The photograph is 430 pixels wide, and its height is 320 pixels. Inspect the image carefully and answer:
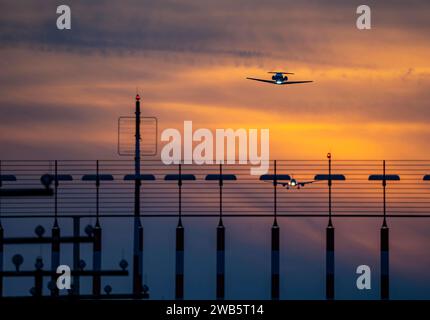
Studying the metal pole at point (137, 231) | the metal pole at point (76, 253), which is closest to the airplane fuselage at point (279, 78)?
the metal pole at point (137, 231)

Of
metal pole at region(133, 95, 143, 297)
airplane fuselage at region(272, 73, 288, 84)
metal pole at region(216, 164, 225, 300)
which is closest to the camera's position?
metal pole at region(133, 95, 143, 297)

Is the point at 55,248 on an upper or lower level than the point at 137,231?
lower

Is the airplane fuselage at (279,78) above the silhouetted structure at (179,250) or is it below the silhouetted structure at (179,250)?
above

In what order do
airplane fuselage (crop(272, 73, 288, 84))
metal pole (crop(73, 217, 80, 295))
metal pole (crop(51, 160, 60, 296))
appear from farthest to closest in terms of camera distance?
airplane fuselage (crop(272, 73, 288, 84)) < metal pole (crop(73, 217, 80, 295)) < metal pole (crop(51, 160, 60, 296))

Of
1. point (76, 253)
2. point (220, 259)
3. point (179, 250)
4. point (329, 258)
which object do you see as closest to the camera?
point (179, 250)

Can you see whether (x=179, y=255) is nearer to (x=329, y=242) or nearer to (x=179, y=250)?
(x=179, y=250)

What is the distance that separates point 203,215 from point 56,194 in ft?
37.0

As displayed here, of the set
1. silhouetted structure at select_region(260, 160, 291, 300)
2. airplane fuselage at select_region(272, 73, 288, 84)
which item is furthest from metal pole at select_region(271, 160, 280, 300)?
airplane fuselage at select_region(272, 73, 288, 84)

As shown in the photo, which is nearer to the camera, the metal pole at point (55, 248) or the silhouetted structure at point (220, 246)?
the metal pole at point (55, 248)

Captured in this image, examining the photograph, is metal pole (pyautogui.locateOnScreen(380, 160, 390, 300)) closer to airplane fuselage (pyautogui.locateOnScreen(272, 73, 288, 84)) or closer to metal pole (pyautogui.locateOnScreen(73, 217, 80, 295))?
metal pole (pyautogui.locateOnScreen(73, 217, 80, 295))

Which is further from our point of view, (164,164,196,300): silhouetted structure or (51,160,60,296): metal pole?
(164,164,196,300): silhouetted structure

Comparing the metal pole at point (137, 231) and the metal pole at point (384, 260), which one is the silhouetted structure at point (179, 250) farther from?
the metal pole at point (384, 260)

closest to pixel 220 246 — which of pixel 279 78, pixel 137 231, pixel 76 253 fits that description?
pixel 137 231
